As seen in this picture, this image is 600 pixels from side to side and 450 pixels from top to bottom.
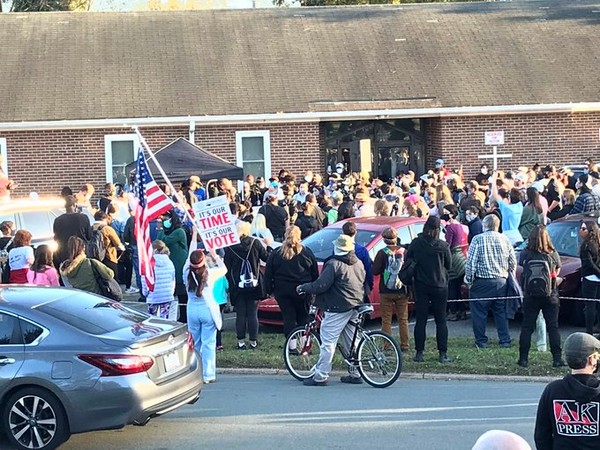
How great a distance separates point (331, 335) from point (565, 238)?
5524 mm

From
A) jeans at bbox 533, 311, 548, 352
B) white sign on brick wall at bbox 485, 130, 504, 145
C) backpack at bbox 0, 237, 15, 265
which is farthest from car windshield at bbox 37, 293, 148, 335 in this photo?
white sign on brick wall at bbox 485, 130, 504, 145

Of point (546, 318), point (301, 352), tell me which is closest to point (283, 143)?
point (301, 352)

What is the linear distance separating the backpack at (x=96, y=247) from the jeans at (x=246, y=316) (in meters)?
2.66

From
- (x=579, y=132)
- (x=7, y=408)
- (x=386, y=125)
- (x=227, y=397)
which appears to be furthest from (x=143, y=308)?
(x=579, y=132)

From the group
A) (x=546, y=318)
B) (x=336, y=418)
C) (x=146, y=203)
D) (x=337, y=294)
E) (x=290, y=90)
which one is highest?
(x=290, y=90)

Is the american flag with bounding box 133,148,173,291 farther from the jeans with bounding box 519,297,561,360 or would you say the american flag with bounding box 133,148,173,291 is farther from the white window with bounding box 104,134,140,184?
the white window with bounding box 104,134,140,184

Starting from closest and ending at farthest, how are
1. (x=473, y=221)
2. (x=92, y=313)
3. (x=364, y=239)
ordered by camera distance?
(x=92, y=313) → (x=364, y=239) → (x=473, y=221)

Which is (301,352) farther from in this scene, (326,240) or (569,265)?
(569,265)

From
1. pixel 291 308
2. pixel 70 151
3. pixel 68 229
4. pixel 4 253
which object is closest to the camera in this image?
pixel 291 308

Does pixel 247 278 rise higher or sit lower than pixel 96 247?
lower

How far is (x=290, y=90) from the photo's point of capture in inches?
1058

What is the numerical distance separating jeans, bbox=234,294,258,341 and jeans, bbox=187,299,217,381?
153 centimetres

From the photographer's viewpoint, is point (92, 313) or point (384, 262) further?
point (384, 262)

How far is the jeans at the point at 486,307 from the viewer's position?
40.9 ft
